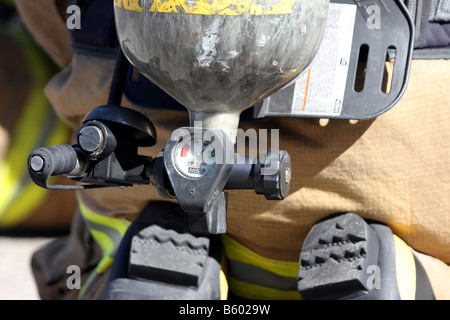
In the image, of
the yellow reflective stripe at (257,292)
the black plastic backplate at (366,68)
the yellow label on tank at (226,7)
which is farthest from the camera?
the yellow reflective stripe at (257,292)

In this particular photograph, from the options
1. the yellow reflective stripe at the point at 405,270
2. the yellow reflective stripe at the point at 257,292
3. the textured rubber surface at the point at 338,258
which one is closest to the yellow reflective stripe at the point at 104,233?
the yellow reflective stripe at the point at 257,292

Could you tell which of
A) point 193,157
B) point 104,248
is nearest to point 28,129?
point 104,248

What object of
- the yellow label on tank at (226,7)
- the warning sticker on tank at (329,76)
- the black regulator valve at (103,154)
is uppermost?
the yellow label on tank at (226,7)

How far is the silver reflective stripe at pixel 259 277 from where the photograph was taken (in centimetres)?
114

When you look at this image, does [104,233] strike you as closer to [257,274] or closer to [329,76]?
[257,274]

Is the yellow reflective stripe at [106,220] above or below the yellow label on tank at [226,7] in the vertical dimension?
below

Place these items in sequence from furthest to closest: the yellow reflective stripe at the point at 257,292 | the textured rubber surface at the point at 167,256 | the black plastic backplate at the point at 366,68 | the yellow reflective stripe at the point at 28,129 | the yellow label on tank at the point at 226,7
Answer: the yellow reflective stripe at the point at 28,129, the yellow reflective stripe at the point at 257,292, the textured rubber surface at the point at 167,256, the black plastic backplate at the point at 366,68, the yellow label on tank at the point at 226,7

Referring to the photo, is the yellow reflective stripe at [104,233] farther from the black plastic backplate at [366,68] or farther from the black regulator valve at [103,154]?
the black plastic backplate at [366,68]

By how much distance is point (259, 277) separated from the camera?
1.15 m

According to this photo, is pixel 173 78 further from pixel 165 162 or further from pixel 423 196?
pixel 423 196

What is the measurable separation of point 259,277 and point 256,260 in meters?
0.05

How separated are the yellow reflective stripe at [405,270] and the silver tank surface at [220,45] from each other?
343 mm

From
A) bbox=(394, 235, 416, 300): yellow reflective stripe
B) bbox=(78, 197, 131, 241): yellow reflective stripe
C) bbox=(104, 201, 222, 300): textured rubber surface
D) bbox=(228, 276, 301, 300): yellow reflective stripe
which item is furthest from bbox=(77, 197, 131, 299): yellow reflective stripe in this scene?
bbox=(394, 235, 416, 300): yellow reflective stripe

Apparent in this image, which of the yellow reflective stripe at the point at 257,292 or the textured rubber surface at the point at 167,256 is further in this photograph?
the yellow reflective stripe at the point at 257,292
